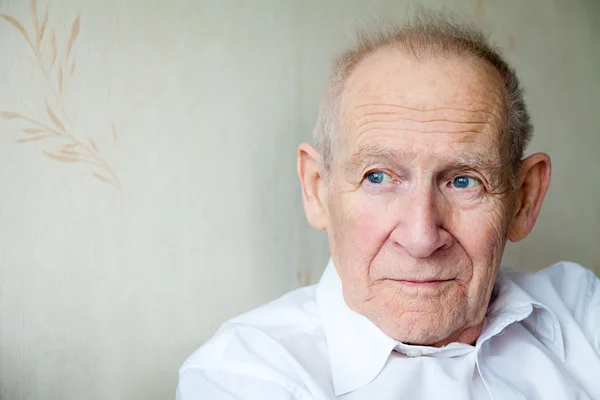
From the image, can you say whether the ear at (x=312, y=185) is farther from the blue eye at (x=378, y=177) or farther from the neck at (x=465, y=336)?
the neck at (x=465, y=336)

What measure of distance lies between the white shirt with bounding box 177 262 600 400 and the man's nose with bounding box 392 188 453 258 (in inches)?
8.8

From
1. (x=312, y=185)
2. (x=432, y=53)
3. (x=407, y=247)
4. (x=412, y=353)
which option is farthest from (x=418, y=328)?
(x=432, y=53)

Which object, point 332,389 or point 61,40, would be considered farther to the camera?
point 61,40

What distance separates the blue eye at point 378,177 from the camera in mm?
1262

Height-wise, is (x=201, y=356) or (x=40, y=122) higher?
(x=40, y=122)

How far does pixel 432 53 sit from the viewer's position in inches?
49.0

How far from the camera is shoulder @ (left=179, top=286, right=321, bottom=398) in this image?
3.95ft

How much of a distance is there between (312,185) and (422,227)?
357mm

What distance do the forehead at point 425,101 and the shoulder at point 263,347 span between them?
16.5 inches

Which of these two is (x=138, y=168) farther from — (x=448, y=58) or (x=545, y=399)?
(x=545, y=399)

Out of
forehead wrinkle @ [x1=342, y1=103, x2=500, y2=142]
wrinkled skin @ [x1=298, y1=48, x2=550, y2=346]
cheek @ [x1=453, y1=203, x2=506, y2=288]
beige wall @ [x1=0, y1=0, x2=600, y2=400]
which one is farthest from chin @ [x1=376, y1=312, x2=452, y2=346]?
beige wall @ [x1=0, y1=0, x2=600, y2=400]

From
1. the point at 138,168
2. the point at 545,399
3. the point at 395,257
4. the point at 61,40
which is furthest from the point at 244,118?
the point at 545,399

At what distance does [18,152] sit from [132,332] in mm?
514

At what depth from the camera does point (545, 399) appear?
1.33 meters
